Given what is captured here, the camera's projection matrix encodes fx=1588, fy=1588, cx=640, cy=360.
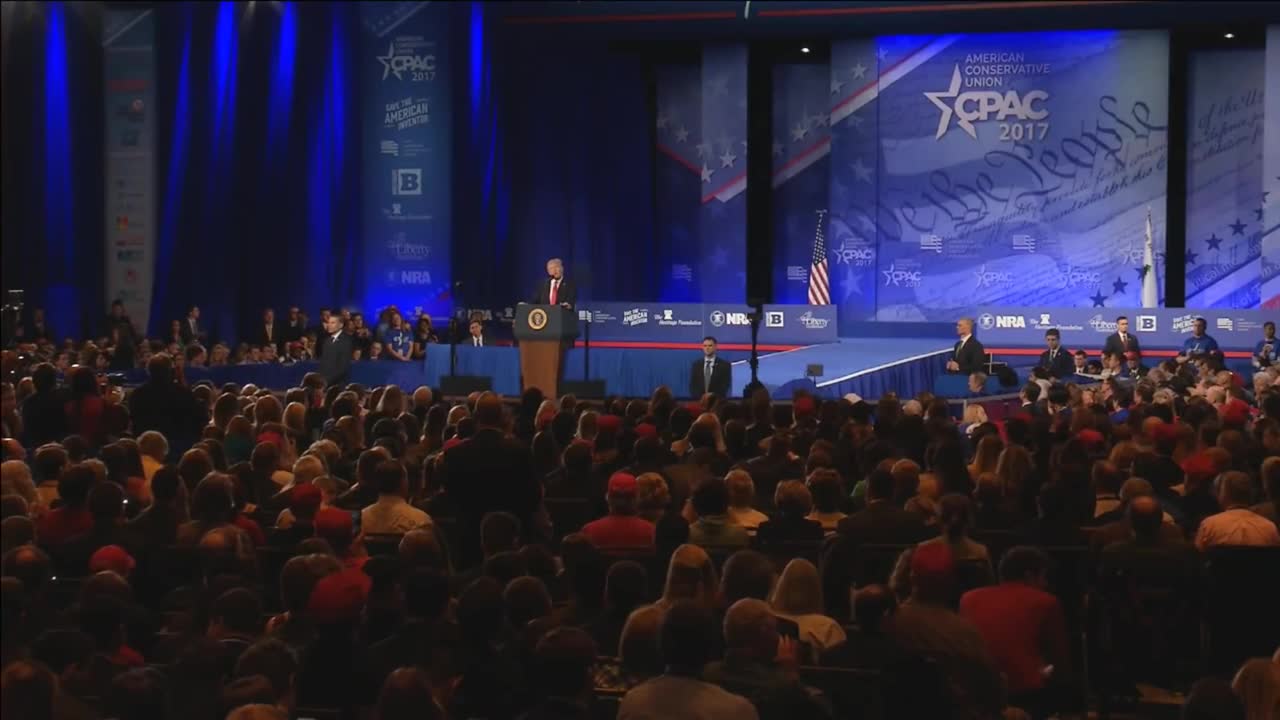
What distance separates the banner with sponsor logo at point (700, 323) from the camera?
21781mm

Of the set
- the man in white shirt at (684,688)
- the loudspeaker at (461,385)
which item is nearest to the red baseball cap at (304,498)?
the man in white shirt at (684,688)

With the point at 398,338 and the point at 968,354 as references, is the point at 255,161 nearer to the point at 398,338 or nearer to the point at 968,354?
the point at 398,338

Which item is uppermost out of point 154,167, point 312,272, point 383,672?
point 154,167

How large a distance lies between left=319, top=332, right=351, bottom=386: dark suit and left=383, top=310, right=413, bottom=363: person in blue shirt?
5.50 metres

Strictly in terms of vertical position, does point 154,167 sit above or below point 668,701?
above

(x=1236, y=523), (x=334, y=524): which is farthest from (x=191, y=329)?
(x=1236, y=523)

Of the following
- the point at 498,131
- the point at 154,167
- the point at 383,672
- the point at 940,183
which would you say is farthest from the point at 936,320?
the point at 383,672

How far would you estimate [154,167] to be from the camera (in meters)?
23.0

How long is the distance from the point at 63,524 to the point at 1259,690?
15.2 feet

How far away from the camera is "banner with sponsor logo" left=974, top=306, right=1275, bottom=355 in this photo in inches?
811

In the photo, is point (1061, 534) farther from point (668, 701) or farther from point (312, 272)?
point (312, 272)

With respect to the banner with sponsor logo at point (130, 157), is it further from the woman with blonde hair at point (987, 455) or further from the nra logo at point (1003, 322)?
the woman with blonde hair at point (987, 455)

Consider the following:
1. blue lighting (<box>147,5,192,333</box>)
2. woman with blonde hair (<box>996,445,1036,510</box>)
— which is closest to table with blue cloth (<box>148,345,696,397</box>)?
blue lighting (<box>147,5,192,333</box>)

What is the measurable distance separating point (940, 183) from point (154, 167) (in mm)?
11683
